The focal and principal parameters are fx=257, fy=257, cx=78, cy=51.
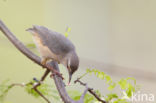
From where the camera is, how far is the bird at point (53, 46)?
72cm

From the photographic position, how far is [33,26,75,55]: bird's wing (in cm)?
73

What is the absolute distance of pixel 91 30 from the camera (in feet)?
5.83

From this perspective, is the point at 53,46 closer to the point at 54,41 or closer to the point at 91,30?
the point at 54,41

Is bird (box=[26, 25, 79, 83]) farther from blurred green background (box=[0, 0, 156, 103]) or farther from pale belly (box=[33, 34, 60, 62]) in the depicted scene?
blurred green background (box=[0, 0, 156, 103])

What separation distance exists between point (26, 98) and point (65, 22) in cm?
51

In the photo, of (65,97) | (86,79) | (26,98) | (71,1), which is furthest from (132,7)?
(65,97)

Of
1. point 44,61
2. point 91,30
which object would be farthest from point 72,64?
point 91,30

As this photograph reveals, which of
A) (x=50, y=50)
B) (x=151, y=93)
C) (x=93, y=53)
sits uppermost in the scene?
(x=50, y=50)

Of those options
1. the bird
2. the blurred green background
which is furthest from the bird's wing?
the blurred green background

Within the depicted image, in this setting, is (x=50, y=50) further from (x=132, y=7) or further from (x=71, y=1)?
(x=132, y=7)

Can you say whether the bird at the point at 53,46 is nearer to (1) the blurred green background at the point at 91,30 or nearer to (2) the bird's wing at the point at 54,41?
(2) the bird's wing at the point at 54,41

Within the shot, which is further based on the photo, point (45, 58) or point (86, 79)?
point (86, 79)

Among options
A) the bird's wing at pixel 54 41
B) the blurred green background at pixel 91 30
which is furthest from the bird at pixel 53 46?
the blurred green background at pixel 91 30

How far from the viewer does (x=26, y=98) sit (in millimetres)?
1516
